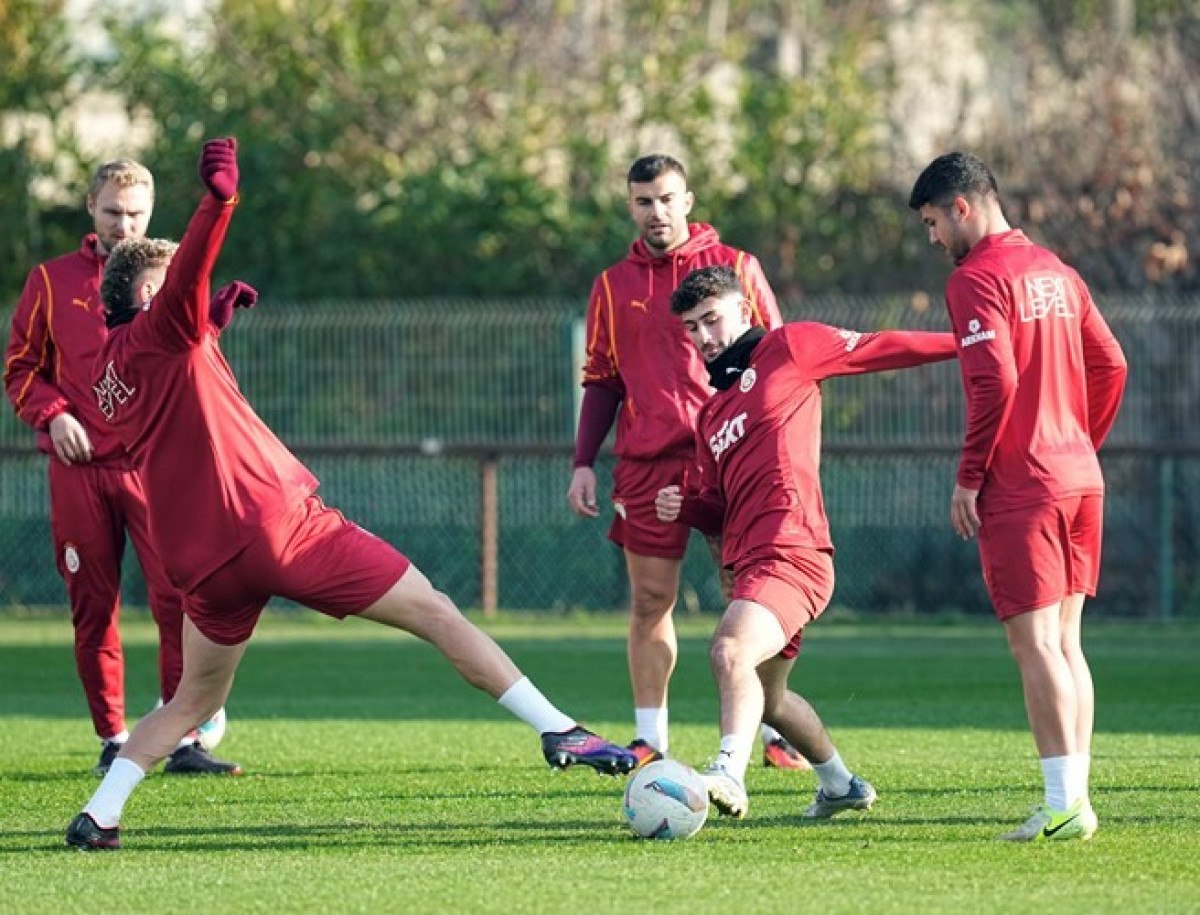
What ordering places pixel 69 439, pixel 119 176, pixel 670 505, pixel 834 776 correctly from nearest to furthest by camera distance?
1. pixel 834 776
2. pixel 670 505
3. pixel 69 439
4. pixel 119 176

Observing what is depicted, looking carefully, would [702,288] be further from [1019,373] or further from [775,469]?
[1019,373]

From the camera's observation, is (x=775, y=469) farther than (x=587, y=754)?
Yes

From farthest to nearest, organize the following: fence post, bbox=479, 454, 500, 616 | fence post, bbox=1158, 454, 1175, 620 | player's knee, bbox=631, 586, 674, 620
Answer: fence post, bbox=479, 454, 500, 616, fence post, bbox=1158, 454, 1175, 620, player's knee, bbox=631, 586, 674, 620

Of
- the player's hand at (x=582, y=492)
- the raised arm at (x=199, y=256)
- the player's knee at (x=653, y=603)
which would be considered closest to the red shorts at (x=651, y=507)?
the player's knee at (x=653, y=603)

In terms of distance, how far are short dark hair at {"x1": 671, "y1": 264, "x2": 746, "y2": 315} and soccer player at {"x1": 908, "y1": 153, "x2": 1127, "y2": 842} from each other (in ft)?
2.60

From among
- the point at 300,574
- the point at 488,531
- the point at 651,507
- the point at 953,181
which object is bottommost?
the point at 488,531

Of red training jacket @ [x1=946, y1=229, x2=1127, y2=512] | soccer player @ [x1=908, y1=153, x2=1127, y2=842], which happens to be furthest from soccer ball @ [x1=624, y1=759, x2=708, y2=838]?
red training jacket @ [x1=946, y1=229, x2=1127, y2=512]

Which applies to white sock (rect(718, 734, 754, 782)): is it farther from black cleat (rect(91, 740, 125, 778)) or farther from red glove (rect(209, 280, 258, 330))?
black cleat (rect(91, 740, 125, 778))

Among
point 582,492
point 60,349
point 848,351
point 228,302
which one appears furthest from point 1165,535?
point 228,302

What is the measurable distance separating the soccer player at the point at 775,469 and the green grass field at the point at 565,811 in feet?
1.18

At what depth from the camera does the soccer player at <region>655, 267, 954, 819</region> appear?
736cm

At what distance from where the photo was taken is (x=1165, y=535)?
681 inches

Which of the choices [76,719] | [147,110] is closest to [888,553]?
[76,719]

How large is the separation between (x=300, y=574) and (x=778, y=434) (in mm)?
1622
